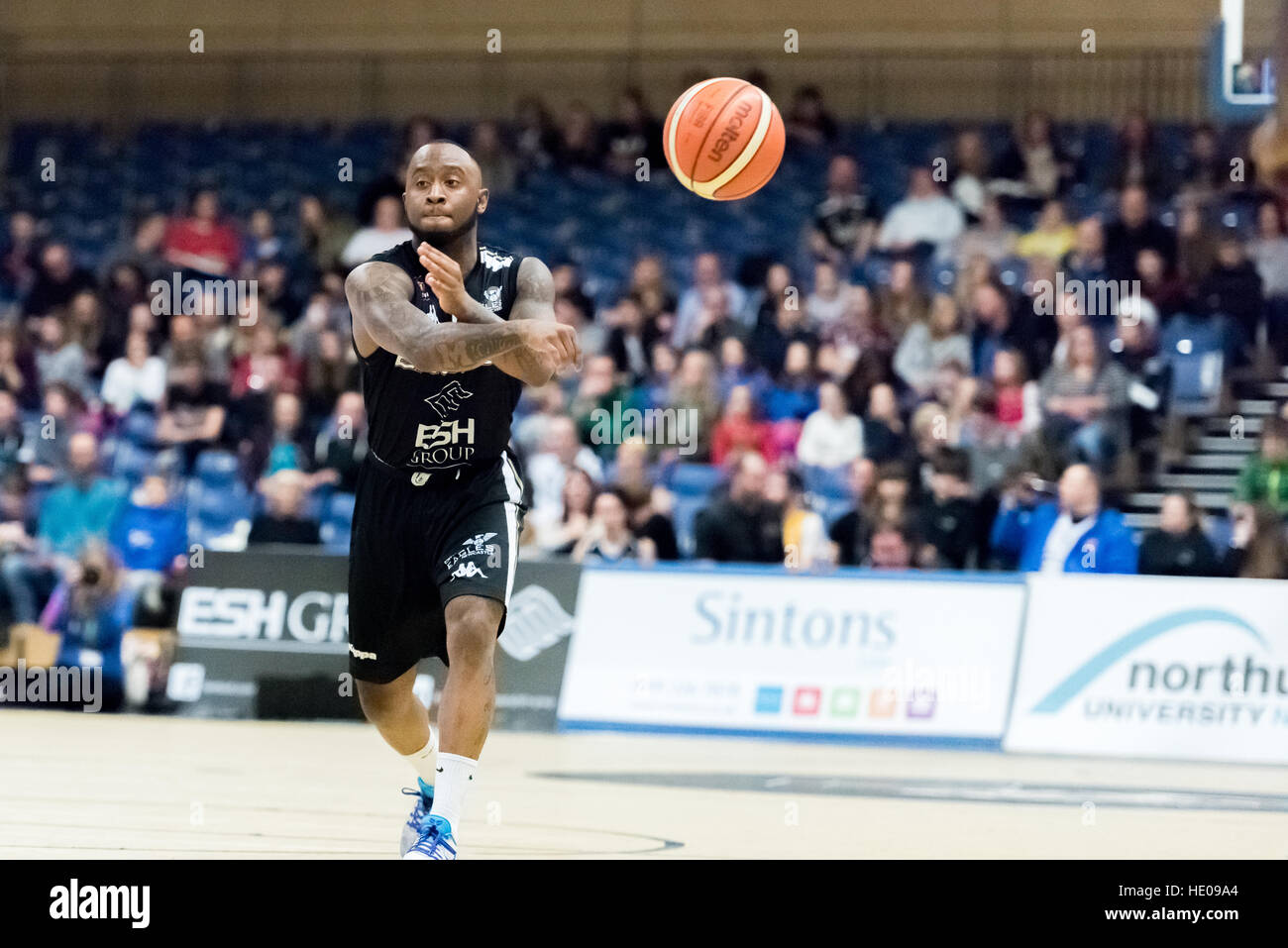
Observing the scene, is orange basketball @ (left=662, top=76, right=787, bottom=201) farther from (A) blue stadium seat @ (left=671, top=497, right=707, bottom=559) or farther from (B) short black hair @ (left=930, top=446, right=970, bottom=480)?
(A) blue stadium seat @ (left=671, top=497, right=707, bottom=559)

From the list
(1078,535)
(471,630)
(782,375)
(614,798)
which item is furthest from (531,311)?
(782,375)

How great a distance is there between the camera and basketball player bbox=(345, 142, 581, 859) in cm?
680

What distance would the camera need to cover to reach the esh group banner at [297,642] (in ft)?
45.1

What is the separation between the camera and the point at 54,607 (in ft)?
48.5

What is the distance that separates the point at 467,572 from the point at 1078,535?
24.9 ft

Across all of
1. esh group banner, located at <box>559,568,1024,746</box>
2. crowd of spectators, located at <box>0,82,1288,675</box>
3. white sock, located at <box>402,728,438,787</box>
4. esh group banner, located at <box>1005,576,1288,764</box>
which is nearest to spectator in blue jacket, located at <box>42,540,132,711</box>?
crowd of spectators, located at <box>0,82,1288,675</box>

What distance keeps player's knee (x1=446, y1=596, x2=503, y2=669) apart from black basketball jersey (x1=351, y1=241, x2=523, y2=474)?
59 cm

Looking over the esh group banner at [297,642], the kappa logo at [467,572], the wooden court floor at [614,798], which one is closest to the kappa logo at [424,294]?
the kappa logo at [467,572]

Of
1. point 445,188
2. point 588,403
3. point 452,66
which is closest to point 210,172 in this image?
point 452,66

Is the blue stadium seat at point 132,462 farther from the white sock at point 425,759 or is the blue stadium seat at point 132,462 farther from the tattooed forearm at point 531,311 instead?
the tattooed forearm at point 531,311

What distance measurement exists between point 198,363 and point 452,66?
6.57m

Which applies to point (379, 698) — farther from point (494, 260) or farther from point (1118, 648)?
point (1118, 648)

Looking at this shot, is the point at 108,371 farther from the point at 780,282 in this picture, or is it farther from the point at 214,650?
the point at 780,282

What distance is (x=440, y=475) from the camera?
7203 mm
